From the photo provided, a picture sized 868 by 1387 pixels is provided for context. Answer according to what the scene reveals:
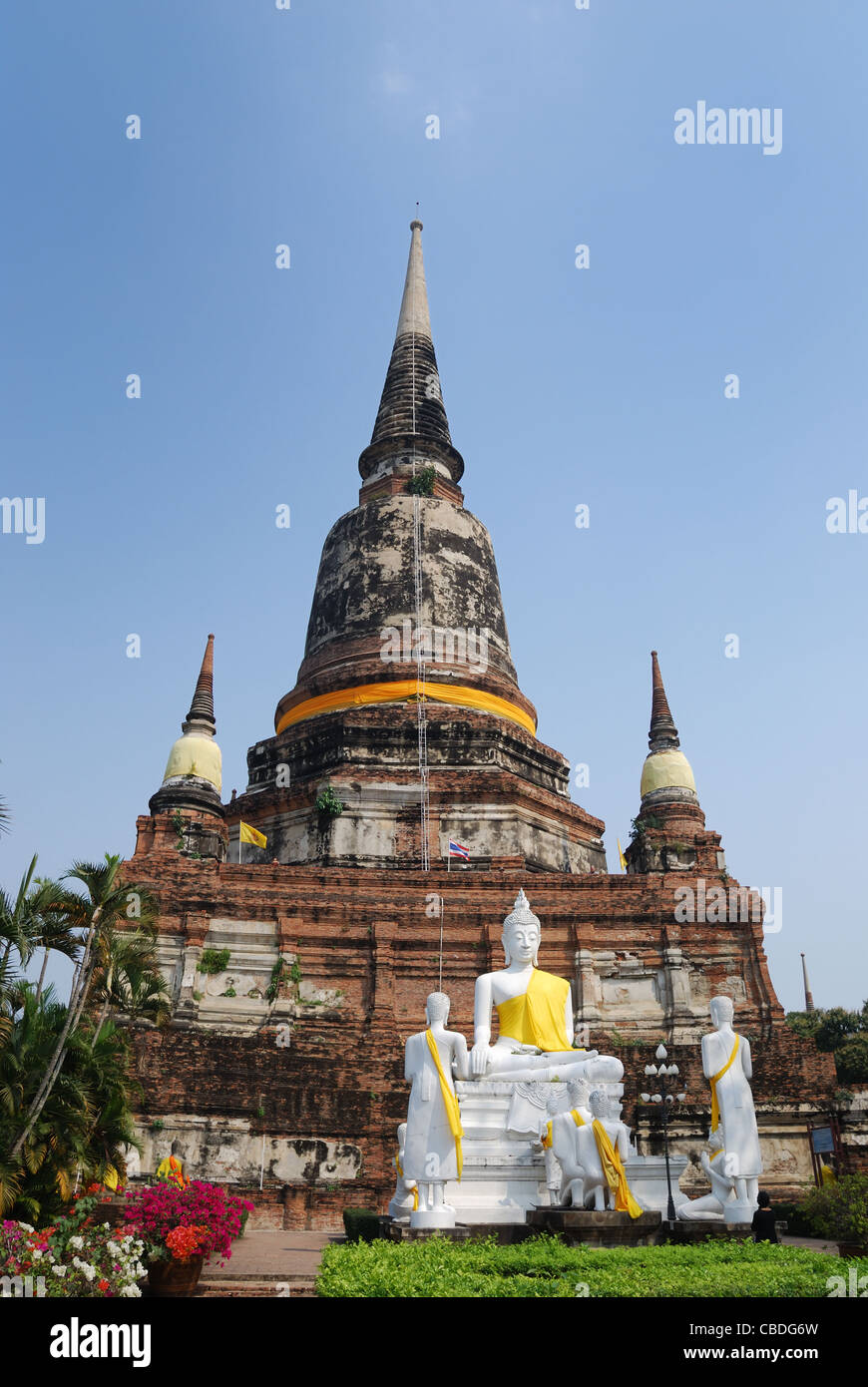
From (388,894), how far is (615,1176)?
10810 mm

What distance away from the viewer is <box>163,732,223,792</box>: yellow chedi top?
2881cm

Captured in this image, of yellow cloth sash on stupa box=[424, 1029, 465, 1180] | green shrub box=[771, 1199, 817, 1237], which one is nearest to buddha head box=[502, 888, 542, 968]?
yellow cloth sash on stupa box=[424, 1029, 465, 1180]

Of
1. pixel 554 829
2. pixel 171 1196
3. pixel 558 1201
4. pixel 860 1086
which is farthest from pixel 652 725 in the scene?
pixel 171 1196

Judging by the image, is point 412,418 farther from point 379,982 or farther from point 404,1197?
point 404,1197

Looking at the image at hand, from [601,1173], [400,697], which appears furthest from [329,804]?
[601,1173]

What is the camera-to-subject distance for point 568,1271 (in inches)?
317

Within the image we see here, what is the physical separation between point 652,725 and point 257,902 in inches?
664

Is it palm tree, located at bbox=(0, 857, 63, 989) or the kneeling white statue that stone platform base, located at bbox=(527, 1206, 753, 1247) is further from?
palm tree, located at bbox=(0, 857, 63, 989)

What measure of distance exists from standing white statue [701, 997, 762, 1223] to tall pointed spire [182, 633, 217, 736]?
68.4 feet

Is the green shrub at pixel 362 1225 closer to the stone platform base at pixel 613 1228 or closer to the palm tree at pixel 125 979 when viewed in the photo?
the stone platform base at pixel 613 1228

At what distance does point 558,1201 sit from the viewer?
11.5 meters

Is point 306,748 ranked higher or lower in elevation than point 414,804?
higher
